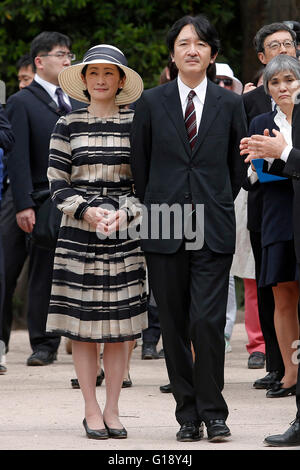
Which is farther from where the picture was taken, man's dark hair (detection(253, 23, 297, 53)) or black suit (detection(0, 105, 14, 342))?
black suit (detection(0, 105, 14, 342))

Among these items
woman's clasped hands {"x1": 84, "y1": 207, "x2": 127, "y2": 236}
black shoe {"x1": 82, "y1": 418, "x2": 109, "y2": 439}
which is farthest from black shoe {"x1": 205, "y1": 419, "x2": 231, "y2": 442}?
woman's clasped hands {"x1": 84, "y1": 207, "x2": 127, "y2": 236}

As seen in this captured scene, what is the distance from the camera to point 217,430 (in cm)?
555

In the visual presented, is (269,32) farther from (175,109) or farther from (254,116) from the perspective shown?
(175,109)

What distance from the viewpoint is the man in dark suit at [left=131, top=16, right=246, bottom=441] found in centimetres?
562

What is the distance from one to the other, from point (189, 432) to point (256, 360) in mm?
2701

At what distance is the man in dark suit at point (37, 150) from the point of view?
27.6 feet

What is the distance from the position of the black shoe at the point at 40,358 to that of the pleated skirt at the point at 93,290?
8.90 feet

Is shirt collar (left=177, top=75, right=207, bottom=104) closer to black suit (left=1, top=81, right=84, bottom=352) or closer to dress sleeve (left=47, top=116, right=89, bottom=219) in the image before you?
dress sleeve (left=47, top=116, right=89, bottom=219)

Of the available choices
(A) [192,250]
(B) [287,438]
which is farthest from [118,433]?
(A) [192,250]

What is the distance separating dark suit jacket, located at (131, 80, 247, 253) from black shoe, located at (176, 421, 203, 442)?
0.85 metres

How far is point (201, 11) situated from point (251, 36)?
2.62ft

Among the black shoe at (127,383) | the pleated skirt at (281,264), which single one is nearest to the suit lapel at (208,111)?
the pleated skirt at (281,264)
